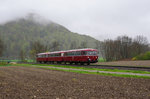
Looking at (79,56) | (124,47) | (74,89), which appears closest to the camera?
(74,89)

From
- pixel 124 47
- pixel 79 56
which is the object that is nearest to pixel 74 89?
pixel 79 56

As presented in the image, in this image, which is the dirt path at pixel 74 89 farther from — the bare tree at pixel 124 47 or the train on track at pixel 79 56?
the bare tree at pixel 124 47

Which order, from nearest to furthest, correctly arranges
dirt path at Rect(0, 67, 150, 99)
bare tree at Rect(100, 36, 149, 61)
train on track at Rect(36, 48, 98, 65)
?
dirt path at Rect(0, 67, 150, 99) < train on track at Rect(36, 48, 98, 65) < bare tree at Rect(100, 36, 149, 61)

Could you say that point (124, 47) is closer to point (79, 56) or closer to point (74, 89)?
point (79, 56)

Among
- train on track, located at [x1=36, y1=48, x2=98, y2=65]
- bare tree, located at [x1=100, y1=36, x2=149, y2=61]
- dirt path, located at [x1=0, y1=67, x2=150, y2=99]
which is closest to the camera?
dirt path, located at [x1=0, y1=67, x2=150, y2=99]

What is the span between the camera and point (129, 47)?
56156mm

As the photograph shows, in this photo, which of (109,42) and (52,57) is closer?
(52,57)

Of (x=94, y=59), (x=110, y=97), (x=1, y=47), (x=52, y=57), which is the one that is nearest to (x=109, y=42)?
(x=52, y=57)

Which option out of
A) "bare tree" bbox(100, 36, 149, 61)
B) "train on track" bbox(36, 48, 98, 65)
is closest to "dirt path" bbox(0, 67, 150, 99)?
"train on track" bbox(36, 48, 98, 65)

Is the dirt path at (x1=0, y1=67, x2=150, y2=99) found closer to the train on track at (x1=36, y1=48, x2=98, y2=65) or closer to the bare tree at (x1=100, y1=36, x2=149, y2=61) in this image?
the train on track at (x1=36, y1=48, x2=98, y2=65)

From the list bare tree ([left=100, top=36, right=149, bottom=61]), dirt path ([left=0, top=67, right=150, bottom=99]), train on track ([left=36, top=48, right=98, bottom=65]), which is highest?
bare tree ([left=100, top=36, right=149, bottom=61])

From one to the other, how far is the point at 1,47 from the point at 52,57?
34.4 m

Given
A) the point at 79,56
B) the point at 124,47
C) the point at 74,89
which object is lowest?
the point at 74,89

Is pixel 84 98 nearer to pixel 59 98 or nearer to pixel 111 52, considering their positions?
pixel 59 98
